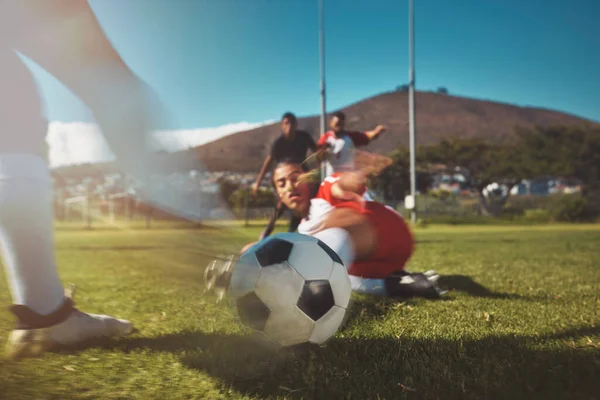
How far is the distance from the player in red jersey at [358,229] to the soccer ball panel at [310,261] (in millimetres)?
913

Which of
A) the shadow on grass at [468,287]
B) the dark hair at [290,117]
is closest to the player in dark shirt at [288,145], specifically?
the dark hair at [290,117]

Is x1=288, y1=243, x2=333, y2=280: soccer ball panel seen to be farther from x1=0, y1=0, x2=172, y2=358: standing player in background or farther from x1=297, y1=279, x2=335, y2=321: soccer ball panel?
x1=0, y1=0, x2=172, y2=358: standing player in background

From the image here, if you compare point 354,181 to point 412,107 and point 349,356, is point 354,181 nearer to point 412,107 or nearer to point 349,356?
point 349,356

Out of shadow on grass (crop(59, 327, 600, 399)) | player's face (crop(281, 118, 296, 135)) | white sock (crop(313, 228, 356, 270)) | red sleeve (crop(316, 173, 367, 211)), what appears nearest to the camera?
shadow on grass (crop(59, 327, 600, 399))

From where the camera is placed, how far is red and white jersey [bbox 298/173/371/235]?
3250 millimetres

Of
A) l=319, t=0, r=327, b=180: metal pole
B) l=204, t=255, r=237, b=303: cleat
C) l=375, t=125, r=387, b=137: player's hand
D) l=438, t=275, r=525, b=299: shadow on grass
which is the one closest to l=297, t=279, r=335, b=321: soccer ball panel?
l=204, t=255, r=237, b=303: cleat

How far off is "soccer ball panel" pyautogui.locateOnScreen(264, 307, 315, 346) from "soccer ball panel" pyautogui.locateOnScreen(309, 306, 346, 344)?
3cm

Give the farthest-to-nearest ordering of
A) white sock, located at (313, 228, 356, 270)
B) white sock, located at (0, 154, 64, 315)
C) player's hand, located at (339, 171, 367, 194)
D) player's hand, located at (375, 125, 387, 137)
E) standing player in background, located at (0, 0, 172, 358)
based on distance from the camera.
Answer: player's hand, located at (375, 125, 387, 137) < white sock, located at (313, 228, 356, 270) < player's hand, located at (339, 171, 367, 194) < white sock, located at (0, 154, 64, 315) < standing player in background, located at (0, 0, 172, 358)

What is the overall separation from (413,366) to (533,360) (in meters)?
0.47

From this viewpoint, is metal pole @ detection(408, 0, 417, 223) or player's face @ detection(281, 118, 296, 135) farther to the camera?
metal pole @ detection(408, 0, 417, 223)

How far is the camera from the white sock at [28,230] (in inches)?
72.1

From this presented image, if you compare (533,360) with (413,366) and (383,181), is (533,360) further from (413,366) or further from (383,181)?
(383,181)

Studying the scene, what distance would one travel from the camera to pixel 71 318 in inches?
81.0

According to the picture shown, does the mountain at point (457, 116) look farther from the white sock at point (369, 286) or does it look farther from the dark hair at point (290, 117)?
the white sock at point (369, 286)
